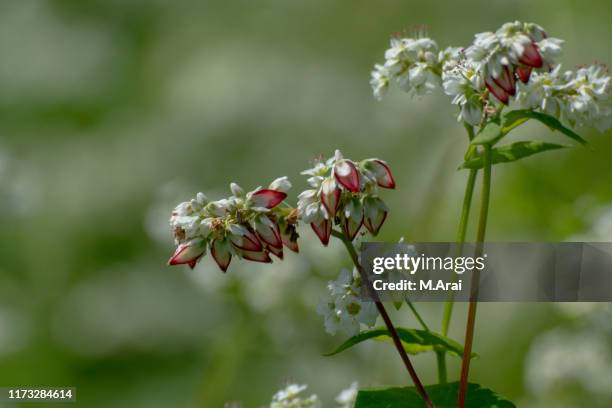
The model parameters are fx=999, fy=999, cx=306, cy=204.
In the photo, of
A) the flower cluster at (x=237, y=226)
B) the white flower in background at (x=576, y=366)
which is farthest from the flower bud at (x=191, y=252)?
the white flower in background at (x=576, y=366)

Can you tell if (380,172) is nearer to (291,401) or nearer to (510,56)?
(510,56)

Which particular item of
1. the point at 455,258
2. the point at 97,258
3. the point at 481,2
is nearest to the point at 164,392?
the point at 97,258

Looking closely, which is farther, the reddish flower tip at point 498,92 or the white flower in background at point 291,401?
the white flower in background at point 291,401

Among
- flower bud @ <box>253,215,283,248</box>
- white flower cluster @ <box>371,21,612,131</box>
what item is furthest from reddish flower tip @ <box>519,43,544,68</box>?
flower bud @ <box>253,215,283,248</box>

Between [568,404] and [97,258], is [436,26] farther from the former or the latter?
[568,404]

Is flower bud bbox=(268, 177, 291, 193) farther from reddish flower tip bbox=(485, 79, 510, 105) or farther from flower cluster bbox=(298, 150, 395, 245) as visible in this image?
reddish flower tip bbox=(485, 79, 510, 105)

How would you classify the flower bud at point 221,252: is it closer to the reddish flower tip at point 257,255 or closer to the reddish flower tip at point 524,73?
the reddish flower tip at point 257,255
